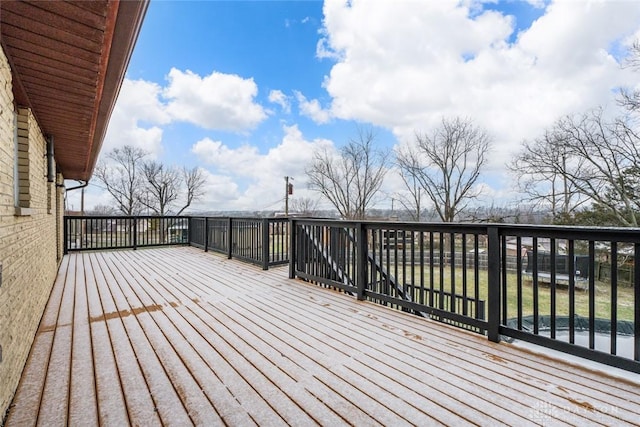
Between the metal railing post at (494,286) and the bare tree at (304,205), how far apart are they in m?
21.7

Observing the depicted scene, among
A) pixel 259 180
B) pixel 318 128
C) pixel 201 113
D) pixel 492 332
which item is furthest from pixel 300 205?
pixel 492 332

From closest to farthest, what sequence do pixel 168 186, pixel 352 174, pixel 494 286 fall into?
pixel 494 286
pixel 352 174
pixel 168 186

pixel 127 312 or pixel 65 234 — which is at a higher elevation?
pixel 65 234

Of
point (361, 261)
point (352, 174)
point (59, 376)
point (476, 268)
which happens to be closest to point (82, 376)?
point (59, 376)

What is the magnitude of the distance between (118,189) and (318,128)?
15684mm

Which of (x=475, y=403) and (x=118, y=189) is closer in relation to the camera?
(x=475, y=403)

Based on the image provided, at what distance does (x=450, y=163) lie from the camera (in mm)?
18516

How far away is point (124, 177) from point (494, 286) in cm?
2649

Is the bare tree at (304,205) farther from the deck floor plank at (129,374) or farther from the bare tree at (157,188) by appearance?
the deck floor plank at (129,374)

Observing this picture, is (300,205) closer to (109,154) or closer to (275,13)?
(109,154)

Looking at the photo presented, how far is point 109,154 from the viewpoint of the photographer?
22594 mm

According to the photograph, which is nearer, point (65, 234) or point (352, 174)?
point (65, 234)

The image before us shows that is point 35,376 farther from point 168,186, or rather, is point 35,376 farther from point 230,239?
point 168,186

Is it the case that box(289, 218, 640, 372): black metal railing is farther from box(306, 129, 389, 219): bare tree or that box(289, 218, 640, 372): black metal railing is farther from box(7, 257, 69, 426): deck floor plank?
box(306, 129, 389, 219): bare tree
